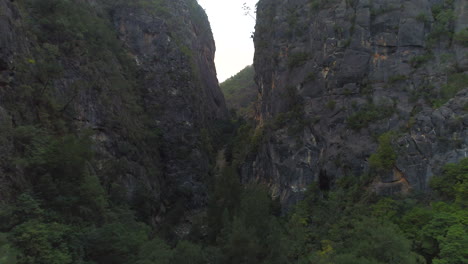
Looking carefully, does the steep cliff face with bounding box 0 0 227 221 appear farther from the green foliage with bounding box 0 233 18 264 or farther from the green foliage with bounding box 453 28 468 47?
the green foliage with bounding box 453 28 468 47

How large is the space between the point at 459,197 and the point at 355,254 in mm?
7704

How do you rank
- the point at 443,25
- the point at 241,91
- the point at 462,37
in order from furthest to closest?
the point at 241,91 → the point at 443,25 → the point at 462,37

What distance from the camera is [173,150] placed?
50188 millimetres

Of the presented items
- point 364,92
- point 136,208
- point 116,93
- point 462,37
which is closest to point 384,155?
point 364,92

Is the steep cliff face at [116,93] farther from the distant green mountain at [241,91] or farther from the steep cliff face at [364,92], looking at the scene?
the distant green mountain at [241,91]

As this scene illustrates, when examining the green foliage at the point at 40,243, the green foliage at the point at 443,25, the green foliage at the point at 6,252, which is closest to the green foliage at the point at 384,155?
the green foliage at the point at 443,25

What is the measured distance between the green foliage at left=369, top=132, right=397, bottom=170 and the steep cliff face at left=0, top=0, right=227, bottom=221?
2006cm

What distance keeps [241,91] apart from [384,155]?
64.5 m

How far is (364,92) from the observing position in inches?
1432

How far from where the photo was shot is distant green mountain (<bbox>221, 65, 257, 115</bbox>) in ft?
277

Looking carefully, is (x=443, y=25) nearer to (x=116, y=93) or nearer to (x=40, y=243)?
(x=116, y=93)

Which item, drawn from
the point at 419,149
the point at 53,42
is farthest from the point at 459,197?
the point at 53,42

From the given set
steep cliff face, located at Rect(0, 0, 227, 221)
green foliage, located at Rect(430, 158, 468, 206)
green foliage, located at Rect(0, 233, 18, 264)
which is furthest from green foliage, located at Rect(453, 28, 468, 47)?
green foliage, located at Rect(0, 233, 18, 264)

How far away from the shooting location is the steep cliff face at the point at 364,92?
96.1 ft
